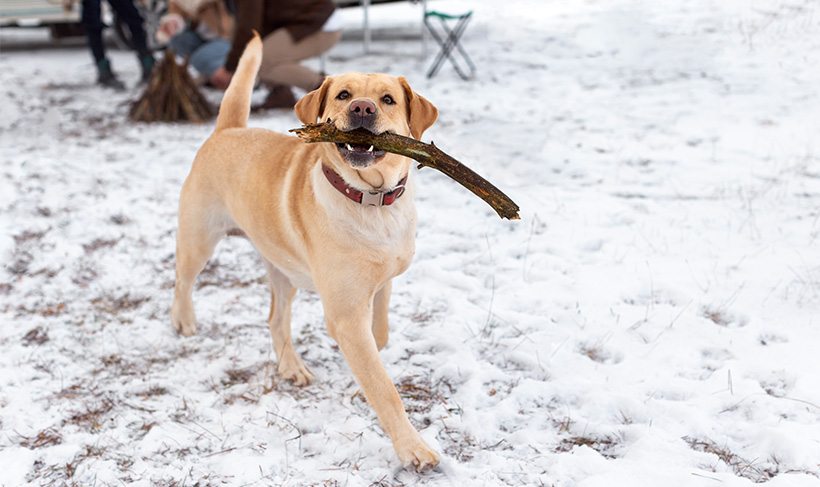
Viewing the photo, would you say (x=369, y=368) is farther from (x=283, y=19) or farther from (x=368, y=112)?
(x=283, y=19)

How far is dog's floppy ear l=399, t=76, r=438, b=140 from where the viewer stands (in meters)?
2.41

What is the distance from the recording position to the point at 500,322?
3.24m

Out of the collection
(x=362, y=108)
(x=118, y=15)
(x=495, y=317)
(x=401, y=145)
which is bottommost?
(x=495, y=317)

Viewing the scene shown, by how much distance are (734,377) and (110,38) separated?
12.3m

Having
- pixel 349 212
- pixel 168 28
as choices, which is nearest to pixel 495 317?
pixel 349 212

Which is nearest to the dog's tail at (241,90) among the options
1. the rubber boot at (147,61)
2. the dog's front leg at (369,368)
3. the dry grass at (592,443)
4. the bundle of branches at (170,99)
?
the dog's front leg at (369,368)

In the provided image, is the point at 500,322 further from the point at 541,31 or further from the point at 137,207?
the point at 541,31

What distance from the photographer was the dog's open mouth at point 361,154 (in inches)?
83.1

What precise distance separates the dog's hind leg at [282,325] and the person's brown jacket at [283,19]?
4540 mm

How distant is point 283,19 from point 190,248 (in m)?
4.79

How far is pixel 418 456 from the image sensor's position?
226 centimetres

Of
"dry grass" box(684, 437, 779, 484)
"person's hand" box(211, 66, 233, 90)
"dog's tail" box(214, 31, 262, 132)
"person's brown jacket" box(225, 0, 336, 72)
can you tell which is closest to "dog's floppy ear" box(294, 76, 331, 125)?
"dog's tail" box(214, 31, 262, 132)

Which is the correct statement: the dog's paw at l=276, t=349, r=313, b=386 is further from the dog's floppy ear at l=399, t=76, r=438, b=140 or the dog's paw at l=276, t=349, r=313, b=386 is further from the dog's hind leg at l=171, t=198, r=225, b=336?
the dog's floppy ear at l=399, t=76, r=438, b=140

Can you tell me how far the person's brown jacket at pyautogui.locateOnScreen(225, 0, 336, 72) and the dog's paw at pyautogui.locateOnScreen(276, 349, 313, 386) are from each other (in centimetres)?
481
